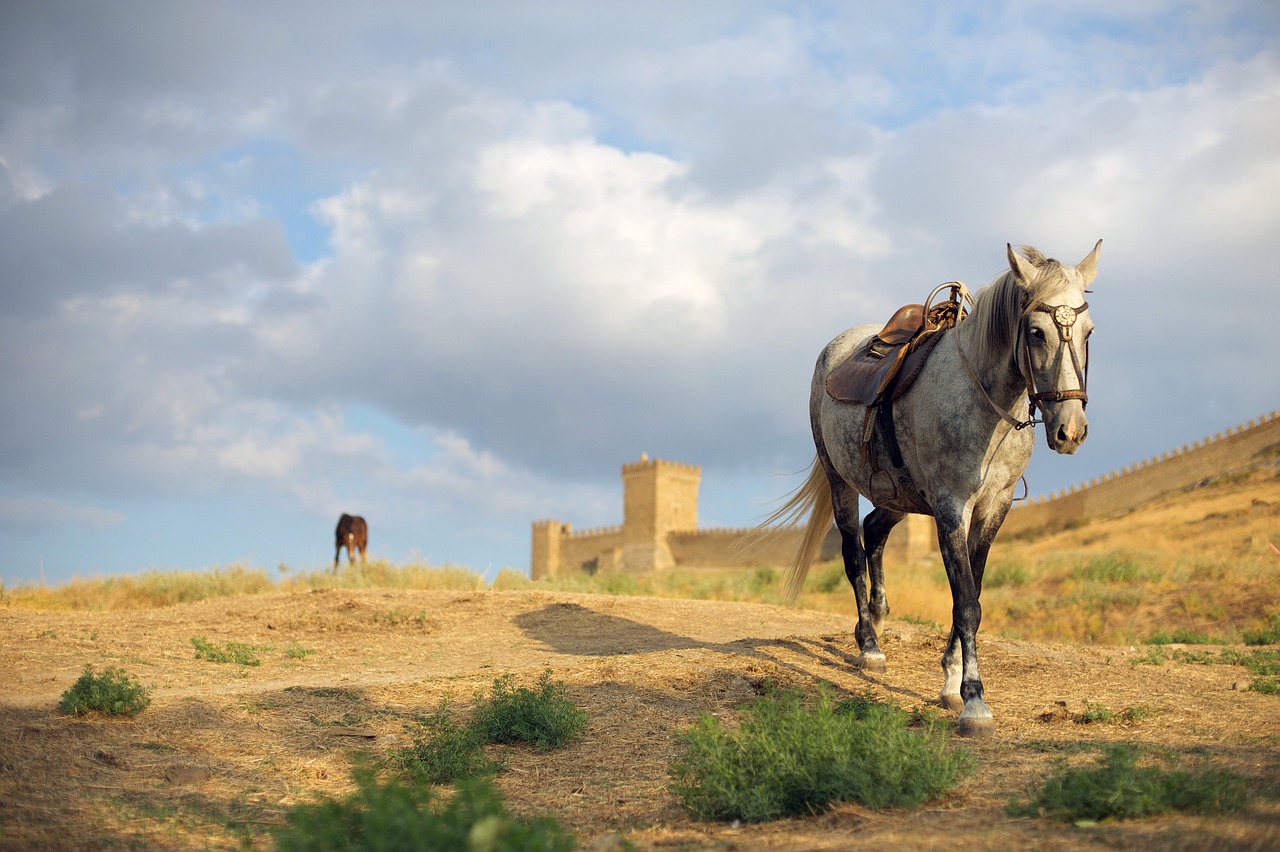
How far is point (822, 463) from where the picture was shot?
9016 millimetres

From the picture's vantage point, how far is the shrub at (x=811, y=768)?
4.55 metres

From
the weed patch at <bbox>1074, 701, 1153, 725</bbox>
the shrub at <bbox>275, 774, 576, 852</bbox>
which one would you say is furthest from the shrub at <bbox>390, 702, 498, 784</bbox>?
the weed patch at <bbox>1074, 701, 1153, 725</bbox>

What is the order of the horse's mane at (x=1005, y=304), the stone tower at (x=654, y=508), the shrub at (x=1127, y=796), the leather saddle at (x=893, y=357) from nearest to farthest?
the shrub at (x=1127, y=796), the horse's mane at (x=1005, y=304), the leather saddle at (x=893, y=357), the stone tower at (x=654, y=508)

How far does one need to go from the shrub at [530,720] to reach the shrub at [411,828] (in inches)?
119

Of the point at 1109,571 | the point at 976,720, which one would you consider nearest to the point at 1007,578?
the point at 1109,571

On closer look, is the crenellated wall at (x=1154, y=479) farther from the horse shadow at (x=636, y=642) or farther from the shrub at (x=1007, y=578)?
the horse shadow at (x=636, y=642)

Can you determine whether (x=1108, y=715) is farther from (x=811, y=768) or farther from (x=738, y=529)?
(x=738, y=529)

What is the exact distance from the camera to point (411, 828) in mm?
2908

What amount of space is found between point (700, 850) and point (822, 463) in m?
5.34

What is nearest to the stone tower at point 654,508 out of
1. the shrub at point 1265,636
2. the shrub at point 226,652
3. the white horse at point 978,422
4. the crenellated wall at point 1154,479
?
the crenellated wall at point 1154,479

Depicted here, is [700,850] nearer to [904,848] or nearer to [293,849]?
[904,848]

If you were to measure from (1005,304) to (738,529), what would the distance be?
59017mm

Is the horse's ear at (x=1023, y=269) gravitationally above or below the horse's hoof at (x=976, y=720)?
above

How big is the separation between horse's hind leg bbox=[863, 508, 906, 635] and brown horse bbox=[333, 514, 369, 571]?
48.3 ft
